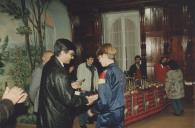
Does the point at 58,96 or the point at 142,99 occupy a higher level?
the point at 58,96

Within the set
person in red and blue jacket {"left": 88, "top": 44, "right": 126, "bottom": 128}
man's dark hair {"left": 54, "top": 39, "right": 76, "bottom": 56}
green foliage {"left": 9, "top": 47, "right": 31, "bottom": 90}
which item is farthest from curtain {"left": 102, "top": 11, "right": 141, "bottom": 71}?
man's dark hair {"left": 54, "top": 39, "right": 76, "bottom": 56}

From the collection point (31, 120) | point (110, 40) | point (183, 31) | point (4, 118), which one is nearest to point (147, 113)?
point (31, 120)

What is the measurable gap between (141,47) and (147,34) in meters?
0.45

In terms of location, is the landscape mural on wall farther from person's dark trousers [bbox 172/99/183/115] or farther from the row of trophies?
person's dark trousers [bbox 172/99/183/115]

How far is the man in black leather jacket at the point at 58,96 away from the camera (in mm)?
3977

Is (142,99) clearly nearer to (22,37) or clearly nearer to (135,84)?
(135,84)

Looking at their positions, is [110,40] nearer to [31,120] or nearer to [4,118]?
[31,120]

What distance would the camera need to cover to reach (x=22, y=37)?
1024cm

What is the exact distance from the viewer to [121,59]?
12633 mm

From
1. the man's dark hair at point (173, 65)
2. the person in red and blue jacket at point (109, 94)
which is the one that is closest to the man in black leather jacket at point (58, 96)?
the person in red and blue jacket at point (109, 94)

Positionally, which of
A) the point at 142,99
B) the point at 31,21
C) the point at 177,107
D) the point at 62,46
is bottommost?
the point at 177,107

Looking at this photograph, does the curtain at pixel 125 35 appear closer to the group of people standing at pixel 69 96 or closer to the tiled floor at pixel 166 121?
the tiled floor at pixel 166 121

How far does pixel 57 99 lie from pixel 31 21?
6955 mm

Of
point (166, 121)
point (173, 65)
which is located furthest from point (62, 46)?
point (173, 65)
